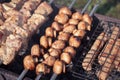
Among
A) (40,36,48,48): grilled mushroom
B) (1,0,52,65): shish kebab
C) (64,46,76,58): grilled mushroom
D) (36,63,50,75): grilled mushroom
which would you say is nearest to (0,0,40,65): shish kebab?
(1,0,52,65): shish kebab

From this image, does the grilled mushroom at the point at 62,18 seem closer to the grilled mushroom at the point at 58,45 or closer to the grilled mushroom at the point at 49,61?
the grilled mushroom at the point at 58,45

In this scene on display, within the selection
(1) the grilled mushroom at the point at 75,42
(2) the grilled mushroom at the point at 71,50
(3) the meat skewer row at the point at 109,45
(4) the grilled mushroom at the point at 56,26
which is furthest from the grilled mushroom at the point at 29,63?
(3) the meat skewer row at the point at 109,45

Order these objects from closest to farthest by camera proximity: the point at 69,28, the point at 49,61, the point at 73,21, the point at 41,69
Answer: the point at 41,69 < the point at 49,61 < the point at 69,28 < the point at 73,21

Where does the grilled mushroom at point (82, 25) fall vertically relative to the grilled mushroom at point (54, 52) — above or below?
above

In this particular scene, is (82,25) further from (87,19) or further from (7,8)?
(7,8)

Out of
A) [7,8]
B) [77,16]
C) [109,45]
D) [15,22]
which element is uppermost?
[7,8]

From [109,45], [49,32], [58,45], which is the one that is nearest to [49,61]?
[58,45]

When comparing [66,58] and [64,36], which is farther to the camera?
[64,36]

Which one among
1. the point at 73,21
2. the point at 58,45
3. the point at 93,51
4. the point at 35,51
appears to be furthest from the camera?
the point at 73,21

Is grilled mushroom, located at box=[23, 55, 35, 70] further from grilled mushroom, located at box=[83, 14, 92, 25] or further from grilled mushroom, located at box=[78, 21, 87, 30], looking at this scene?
grilled mushroom, located at box=[83, 14, 92, 25]
